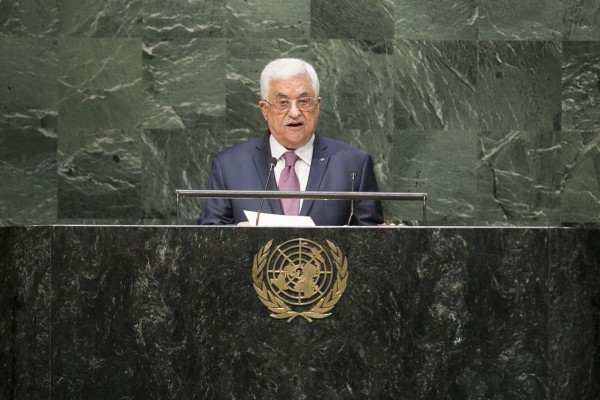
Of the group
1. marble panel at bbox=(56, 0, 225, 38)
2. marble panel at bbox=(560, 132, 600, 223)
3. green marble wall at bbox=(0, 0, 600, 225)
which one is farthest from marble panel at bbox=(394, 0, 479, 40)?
marble panel at bbox=(56, 0, 225, 38)

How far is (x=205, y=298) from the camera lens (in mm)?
4102

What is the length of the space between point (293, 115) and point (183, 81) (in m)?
1.70

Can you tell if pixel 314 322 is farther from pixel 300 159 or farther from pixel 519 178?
pixel 519 178

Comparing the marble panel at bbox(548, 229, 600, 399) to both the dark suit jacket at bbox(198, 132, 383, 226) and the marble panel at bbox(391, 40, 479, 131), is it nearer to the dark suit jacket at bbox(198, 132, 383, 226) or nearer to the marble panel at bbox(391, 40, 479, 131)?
the dark suit jacket at bbox(198, 132, 383, 226)

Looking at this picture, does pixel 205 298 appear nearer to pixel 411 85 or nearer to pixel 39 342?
pixel 39 342

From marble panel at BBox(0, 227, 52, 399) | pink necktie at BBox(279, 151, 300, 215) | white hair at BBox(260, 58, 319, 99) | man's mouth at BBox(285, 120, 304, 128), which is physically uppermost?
white hair at BBox(260, 58, 319, 99)

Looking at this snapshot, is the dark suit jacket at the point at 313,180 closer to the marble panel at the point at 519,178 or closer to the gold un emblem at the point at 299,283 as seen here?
the gold un emblem at the point at 299,283

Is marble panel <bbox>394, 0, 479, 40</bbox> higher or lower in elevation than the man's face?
higher

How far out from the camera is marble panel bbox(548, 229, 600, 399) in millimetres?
4047

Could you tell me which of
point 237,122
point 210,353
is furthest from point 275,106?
point 210,353

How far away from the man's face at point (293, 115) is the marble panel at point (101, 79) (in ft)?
5.64

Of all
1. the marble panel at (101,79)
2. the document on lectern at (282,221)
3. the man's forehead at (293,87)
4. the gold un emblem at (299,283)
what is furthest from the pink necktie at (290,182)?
the marble panel at (101,79)

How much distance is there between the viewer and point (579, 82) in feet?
23.7

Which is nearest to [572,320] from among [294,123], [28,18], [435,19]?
[294,123]
